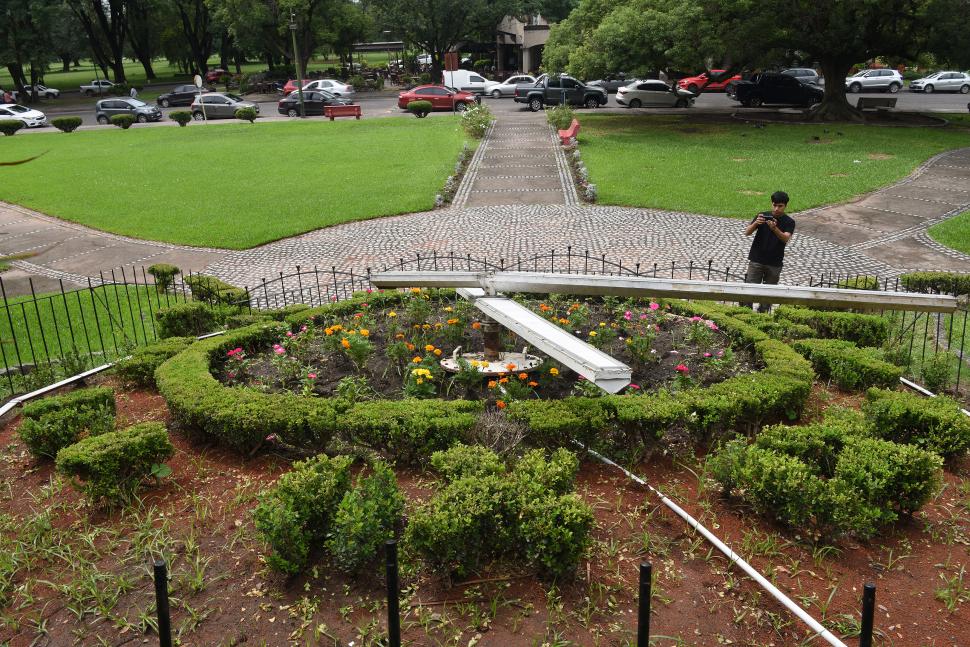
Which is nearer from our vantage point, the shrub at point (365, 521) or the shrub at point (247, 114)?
the shrub at point (365, 521)

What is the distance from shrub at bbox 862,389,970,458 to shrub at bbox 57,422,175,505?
511cm

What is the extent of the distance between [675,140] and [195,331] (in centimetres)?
1984

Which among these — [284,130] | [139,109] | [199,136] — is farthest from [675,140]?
[139,109]

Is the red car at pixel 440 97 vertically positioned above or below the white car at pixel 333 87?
below

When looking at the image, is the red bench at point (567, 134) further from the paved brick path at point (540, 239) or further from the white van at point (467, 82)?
the white van at point (467, 82)

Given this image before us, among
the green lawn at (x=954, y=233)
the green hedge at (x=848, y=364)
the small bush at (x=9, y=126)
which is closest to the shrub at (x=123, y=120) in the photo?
the small bush at (x=9, y=126)

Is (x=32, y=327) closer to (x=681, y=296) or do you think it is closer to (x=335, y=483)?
(x=335, y=483)

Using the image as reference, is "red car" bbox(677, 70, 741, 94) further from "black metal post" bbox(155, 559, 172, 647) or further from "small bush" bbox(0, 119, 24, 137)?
"black metal post" bbox(155, 559, 172, 647)

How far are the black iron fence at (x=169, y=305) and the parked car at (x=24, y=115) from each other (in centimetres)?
2845

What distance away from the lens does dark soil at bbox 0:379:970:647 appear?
391 centimetres

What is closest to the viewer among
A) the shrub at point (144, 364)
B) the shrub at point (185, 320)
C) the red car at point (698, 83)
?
the shrub at point (144, 364)

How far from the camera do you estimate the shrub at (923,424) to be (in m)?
5.43

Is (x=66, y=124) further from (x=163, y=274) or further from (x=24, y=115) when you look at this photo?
(x=163, y=274)

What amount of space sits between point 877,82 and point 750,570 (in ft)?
140
